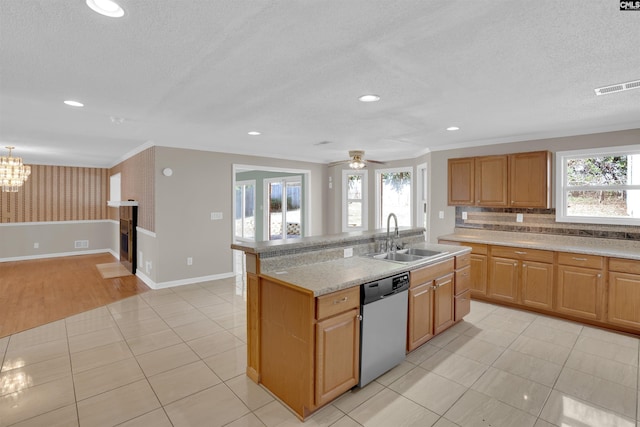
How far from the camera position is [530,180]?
4.19m

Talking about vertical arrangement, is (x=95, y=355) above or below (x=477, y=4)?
below

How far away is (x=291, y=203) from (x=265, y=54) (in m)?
6.60

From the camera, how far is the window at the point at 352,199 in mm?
7223

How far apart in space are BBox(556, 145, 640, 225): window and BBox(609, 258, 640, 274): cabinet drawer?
27.6 inches

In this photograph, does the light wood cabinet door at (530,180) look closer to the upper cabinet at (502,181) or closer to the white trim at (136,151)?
the upper cabinet at (502,181)

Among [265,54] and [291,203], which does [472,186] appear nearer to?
[265,54]

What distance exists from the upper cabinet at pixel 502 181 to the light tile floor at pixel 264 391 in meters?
1.55

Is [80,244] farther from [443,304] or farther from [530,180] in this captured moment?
[530,180]

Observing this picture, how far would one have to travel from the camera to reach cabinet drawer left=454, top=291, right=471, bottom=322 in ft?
11.6

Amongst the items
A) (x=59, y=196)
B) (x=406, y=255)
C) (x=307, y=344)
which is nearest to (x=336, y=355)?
(x=307, y=344)

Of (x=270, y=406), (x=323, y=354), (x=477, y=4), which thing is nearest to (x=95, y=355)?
(x=270, y=406)

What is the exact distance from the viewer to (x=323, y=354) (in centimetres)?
212

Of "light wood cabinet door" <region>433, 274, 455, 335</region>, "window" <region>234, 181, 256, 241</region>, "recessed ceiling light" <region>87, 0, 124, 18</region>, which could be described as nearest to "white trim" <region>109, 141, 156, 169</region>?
"window" <region>234, 181, 256, 241</region>

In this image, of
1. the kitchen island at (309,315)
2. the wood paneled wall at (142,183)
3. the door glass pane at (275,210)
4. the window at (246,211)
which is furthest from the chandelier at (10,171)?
the kitchen island at (309,315)
